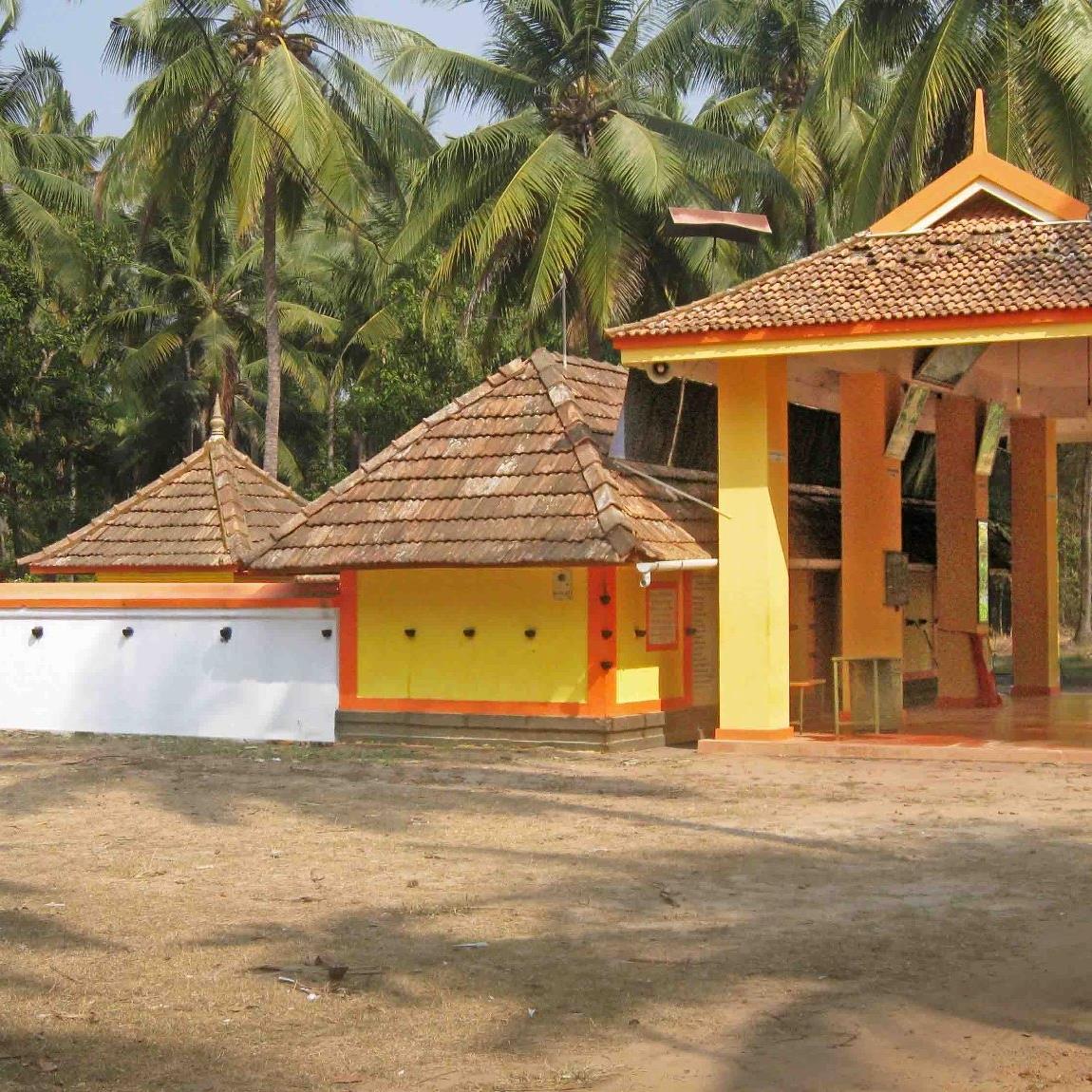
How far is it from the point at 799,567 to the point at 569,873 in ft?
34.7

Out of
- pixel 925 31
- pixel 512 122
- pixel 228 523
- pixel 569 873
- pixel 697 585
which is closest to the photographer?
pixel 569 873

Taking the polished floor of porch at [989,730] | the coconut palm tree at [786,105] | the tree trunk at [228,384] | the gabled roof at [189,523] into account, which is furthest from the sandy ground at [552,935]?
the tree trunk at [228,384]

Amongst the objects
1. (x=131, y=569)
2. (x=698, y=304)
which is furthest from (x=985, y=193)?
(x=131, y=569)

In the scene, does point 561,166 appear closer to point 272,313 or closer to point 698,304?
point 272,313

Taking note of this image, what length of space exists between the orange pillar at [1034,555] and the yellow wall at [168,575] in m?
10.7

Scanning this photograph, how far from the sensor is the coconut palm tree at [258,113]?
3017 cm

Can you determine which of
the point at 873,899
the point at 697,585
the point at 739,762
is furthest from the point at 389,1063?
the point at 697,585

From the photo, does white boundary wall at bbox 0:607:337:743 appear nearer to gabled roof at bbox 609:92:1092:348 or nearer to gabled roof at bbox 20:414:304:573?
gabled roof at bbox 20:414:304:573

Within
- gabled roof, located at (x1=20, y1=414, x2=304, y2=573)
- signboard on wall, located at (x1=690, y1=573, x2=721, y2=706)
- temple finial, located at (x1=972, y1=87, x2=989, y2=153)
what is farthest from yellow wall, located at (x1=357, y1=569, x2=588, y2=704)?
temple finial, located at (x1=972, y1=87, x2=989, y2=153)

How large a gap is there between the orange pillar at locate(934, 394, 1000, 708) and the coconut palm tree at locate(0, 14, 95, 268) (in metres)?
21.2

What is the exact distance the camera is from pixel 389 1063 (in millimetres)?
6383

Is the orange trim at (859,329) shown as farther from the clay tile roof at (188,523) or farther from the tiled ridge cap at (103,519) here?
the tiled ridge cap at (103,519)

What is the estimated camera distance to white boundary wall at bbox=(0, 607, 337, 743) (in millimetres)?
19484

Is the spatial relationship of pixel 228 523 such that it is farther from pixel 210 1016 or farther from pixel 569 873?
pixel 210 1016
